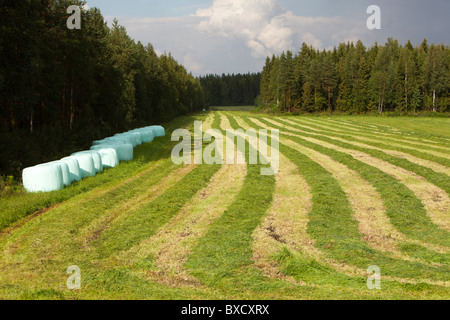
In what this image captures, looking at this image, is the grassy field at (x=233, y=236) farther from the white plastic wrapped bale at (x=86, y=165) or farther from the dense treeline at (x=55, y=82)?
the dense treeline at (x=55, y=82)

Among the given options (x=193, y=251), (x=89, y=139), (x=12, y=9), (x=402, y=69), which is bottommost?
(x=193, y=251)

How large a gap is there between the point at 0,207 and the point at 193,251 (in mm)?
6888

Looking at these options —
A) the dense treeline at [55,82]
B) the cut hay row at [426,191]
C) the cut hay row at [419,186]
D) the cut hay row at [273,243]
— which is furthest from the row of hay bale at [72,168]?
the cut hay row at [426,191]

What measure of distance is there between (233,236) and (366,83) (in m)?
79.9

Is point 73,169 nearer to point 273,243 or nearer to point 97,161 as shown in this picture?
point 97,161

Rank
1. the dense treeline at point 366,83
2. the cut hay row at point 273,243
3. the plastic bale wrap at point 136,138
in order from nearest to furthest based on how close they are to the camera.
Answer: the cut hay row at point 273,243, the plastic bale wrap at point 136,138, the dense treeline at point 366,83

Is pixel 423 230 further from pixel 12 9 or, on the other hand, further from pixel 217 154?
pixel 12 9

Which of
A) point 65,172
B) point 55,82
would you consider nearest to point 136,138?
point 55,82

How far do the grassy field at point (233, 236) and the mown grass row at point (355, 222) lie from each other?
1.4 inches

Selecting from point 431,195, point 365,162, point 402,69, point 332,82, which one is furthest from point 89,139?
point 402,69

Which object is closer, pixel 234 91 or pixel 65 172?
pixel 65 172

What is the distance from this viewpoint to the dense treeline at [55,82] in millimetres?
16062

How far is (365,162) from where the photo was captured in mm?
18938

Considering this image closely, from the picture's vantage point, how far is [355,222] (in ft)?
32.3
